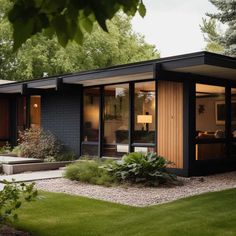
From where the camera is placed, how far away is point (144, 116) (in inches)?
475

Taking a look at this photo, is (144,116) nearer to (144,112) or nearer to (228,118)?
(144,112)

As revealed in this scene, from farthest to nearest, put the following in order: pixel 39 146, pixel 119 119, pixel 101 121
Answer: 1. pixel 39 146
2. pixel 101 121
3. pixel 119 119

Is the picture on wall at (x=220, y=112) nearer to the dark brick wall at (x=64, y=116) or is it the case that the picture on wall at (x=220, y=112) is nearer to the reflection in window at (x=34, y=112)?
the dark brick wall at (x=64, y=116)

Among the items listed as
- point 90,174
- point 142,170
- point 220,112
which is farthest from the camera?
point 220,112

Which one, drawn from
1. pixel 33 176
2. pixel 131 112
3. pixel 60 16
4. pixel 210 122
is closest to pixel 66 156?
pixel 131 112

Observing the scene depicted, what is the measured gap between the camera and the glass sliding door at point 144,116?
1184cm

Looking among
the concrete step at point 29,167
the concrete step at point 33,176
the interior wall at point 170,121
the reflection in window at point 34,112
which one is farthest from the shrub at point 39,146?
the interior wall at point 170,121

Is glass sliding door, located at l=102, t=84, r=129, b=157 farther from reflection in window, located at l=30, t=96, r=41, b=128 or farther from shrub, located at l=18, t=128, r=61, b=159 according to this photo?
reflection in window, located at l=30, t=96, r=41, b=128

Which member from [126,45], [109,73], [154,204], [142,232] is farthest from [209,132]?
[126,45]

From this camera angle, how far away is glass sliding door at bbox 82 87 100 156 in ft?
45.4

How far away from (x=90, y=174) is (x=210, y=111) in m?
3.73

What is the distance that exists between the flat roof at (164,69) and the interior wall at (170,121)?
555 mm

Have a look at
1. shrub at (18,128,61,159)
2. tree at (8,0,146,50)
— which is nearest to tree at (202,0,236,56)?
shrub at (18,128,61,159)

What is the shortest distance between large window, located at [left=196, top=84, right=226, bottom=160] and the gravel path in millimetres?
1078
